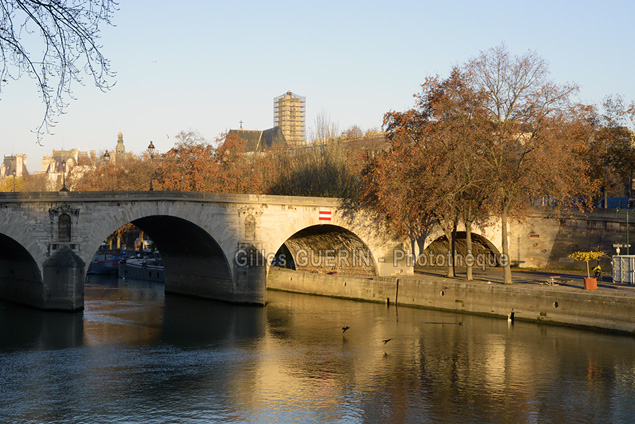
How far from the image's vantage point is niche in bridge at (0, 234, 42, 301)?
4509 centimetres

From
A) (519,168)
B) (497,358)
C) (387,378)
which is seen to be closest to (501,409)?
(387,378)

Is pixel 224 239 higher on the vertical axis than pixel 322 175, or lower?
lower

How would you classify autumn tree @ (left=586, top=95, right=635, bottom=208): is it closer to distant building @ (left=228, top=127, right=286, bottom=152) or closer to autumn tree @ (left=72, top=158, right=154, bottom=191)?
autumn tree @ (left=72, top=158, right=154, bottom=191)

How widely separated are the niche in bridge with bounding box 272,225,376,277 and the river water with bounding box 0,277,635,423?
11856 millimetres

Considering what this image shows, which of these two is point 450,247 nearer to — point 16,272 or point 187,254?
point 187,254

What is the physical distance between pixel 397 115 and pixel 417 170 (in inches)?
211

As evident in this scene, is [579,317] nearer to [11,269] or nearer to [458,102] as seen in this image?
[458,102]

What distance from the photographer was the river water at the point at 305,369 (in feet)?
79.6

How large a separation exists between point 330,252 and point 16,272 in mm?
25238

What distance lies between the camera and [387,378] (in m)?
29.1

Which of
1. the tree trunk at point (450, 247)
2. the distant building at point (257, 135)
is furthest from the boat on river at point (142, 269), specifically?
the distant building at point (257, 135)

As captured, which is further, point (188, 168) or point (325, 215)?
point (188, 168)

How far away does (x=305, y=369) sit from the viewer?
30.7m

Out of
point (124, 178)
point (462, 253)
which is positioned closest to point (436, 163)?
point (462, 253)
